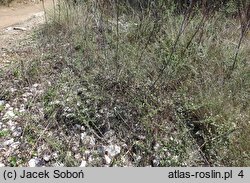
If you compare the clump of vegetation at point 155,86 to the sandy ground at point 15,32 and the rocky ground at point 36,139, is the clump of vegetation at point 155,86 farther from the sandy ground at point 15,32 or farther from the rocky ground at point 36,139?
the sandy ground at point 15,32

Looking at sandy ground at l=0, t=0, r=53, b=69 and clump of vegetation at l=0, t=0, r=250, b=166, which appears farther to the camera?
sandy ground at l=0, t=0, r=53, b=69

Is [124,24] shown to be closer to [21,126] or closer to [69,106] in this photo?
[69,106]

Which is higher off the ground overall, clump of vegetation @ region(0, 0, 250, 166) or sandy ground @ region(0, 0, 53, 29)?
sandy ground @ region(0, 0, 53, 29)

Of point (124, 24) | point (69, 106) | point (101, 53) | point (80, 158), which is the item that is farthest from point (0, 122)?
point (124, 24)

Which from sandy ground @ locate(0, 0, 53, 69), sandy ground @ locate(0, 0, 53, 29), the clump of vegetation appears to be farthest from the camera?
sandy ground @ locate(0, 0, 53, 29)

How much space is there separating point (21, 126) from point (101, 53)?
1240 millimetres

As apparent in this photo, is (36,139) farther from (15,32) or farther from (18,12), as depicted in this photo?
(18,12)

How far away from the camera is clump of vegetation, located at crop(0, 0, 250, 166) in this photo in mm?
2547

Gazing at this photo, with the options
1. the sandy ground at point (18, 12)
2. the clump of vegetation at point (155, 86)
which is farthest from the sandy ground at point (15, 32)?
the clump of vegetation at point (155, 86)

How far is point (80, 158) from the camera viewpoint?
2.46m

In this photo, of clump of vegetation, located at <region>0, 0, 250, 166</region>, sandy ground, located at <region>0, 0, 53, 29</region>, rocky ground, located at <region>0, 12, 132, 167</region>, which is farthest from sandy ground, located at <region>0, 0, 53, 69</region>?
rocky ground, located at <region>0, 12, 132, 167</region>

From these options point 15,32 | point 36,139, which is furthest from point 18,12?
point 36,139

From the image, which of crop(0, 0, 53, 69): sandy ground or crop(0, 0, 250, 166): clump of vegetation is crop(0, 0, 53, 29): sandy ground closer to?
crop(0, 0, 53, 69): sandy ground

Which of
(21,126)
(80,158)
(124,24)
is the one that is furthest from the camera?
(124,24)
